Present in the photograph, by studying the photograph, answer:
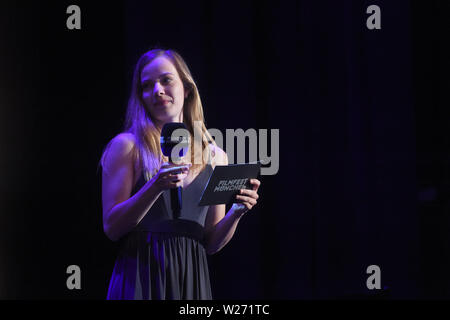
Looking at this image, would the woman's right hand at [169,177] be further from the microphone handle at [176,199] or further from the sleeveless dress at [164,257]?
the sleeveless dress at [164,257]

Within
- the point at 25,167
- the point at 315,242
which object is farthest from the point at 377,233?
the point at 25,167

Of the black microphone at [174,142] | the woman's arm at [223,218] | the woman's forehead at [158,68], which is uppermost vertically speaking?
the woman's forehead at [158,68]

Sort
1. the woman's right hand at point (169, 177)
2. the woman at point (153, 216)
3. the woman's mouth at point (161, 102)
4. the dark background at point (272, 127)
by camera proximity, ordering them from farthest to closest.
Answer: the dark background at point (272, 127)
the woman's mouth at point (161, 102)
the woman at point (153, 216)
the woman's right hand at point (169, 177)

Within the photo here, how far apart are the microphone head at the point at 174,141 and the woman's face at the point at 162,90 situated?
26cm

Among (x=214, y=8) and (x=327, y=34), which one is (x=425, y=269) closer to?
(x=327, y=34)

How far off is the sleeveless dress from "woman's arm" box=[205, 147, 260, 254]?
103 mm

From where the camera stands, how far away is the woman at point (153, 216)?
194 centimetres

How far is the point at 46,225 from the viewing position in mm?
2676

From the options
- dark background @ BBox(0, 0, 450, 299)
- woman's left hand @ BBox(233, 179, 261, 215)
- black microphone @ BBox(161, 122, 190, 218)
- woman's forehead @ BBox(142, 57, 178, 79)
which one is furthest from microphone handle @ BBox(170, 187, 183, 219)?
dark background @ BBox(0, 0, 450, 299)

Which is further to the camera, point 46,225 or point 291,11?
point 291,11

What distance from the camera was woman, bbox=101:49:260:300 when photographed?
194 cm

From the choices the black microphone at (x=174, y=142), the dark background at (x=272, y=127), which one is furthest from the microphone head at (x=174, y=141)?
the dark background at (x=272, y=127)

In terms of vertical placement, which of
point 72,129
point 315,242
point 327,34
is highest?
point 327,34

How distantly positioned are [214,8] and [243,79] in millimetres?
411
